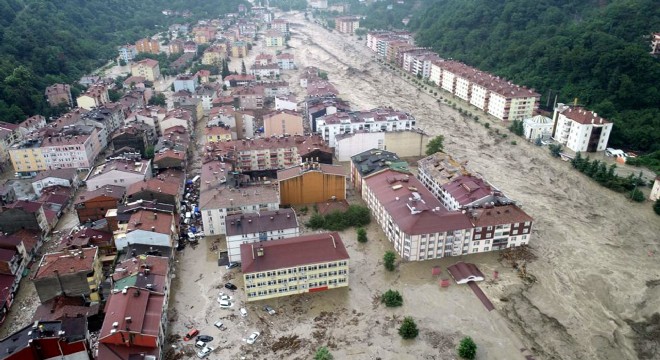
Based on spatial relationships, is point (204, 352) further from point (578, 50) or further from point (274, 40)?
point (274, 40)

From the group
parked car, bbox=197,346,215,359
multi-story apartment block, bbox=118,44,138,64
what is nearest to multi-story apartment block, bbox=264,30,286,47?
multi-story apartment block, bbox=118,44,138,64

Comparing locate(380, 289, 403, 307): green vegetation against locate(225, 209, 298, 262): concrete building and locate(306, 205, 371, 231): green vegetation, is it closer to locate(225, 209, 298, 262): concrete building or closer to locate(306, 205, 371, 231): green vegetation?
locate(225, 209, 298, 262): concrete building

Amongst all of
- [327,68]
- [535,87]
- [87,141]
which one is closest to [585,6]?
[535,87]

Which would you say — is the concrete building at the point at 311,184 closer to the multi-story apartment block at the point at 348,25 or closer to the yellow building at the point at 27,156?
the yellow building at the point at 27,156

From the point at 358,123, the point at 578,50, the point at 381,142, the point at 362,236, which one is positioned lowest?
the point at 362,236

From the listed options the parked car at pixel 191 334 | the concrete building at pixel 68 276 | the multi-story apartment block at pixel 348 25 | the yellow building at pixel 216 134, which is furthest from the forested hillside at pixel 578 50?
the concrete building at pixel 68 276

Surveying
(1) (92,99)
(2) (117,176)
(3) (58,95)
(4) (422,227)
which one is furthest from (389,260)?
(3) (58,95)
